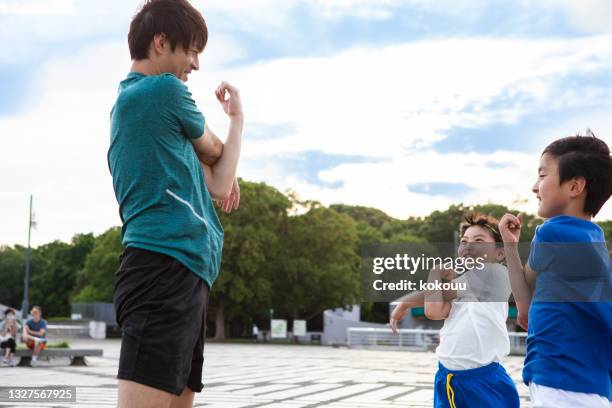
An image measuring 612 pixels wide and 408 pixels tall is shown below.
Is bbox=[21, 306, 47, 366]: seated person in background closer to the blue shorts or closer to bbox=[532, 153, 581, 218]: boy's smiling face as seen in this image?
the blue shorts

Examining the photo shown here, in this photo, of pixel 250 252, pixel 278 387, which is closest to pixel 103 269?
pixel 250 252

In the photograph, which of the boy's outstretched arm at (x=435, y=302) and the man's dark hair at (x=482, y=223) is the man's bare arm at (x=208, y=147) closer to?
the boy's outstretched arm at (x=435, y=302)

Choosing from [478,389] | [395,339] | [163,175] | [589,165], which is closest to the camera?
[163,175]

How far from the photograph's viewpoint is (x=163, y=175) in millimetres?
2164

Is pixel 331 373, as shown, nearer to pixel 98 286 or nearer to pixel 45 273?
pixel 98 286

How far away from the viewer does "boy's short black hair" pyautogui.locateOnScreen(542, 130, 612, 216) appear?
8.59 feet

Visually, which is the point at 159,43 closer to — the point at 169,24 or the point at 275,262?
the point at 169,24

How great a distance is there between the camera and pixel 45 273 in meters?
73.3

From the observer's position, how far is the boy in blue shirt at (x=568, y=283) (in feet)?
8.11

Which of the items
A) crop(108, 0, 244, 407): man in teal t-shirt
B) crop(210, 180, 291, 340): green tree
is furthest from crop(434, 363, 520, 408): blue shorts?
crop(210, 180, 291, 340): green tree

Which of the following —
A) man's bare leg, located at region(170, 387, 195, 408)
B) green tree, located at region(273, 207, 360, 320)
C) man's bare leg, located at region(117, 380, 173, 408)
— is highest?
green tree, located at region(273, 207, 360, 320)

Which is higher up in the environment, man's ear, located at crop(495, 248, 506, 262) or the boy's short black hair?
the boy's short black hair

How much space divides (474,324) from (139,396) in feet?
8.17

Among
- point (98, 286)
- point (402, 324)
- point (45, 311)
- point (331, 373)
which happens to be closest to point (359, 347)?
point (402, 324)
